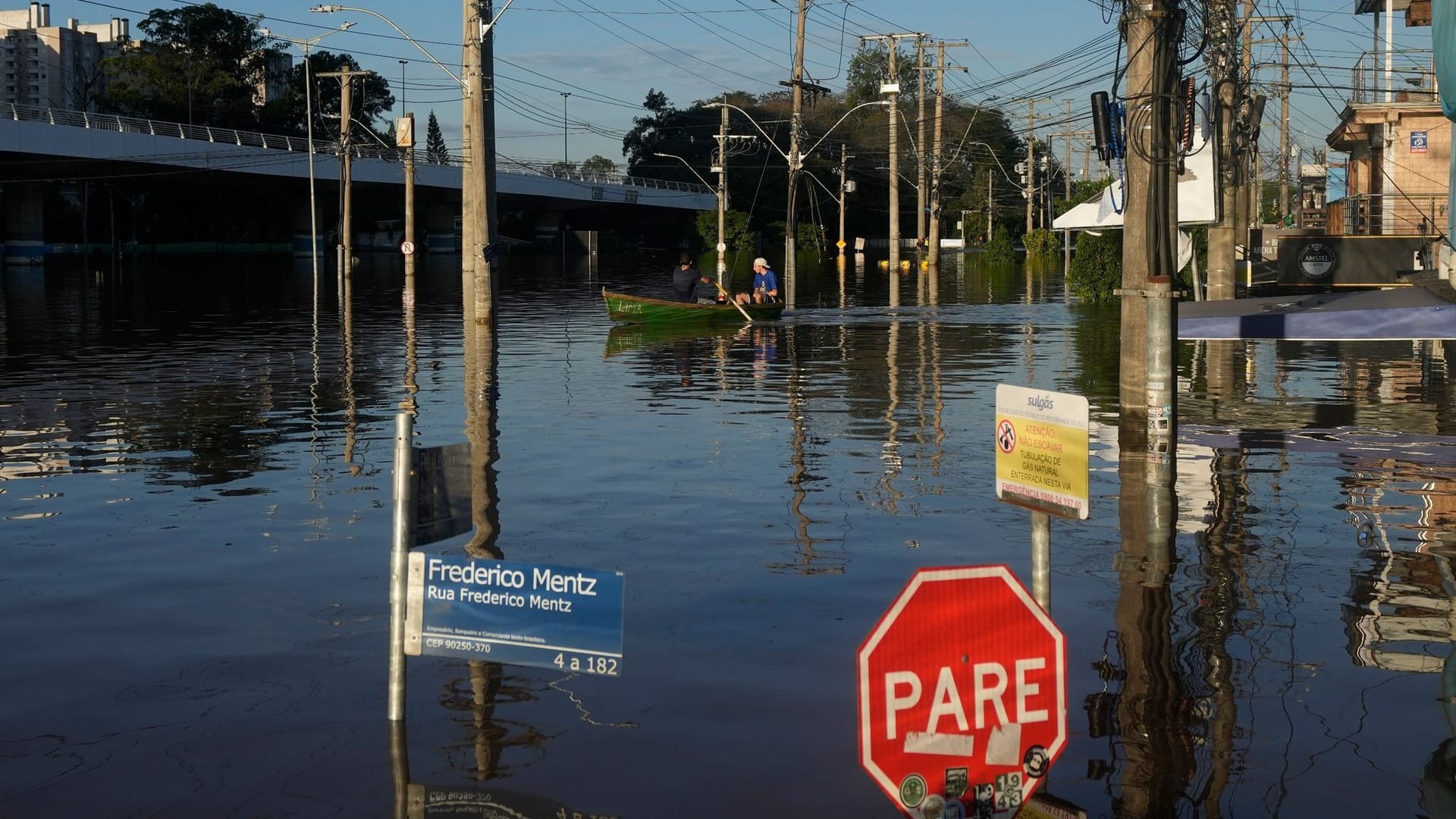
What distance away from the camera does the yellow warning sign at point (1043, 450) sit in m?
6.25

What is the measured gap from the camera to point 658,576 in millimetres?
10523

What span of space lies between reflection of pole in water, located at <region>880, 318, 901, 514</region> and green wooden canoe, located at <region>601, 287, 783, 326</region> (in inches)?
231

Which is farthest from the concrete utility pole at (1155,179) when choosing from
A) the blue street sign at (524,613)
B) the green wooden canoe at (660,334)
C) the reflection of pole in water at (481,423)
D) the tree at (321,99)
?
the tree at (321,99)

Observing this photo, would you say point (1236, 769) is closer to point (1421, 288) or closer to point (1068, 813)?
point (1068, 813)

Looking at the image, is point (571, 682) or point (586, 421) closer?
point (571, 682)

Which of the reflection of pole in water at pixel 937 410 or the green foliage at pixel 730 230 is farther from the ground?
the green foliage at pixel 730 230

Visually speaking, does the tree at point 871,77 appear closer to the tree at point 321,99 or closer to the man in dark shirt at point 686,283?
the tree at point 321,99

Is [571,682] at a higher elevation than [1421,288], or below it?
below

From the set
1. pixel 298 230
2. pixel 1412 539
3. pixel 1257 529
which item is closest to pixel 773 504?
pixel 1257 529

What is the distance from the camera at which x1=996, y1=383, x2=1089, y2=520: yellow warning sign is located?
20.5 feet

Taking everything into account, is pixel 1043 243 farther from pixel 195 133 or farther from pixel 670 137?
pixel 670 137

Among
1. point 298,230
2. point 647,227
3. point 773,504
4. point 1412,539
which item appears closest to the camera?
point 1412,539

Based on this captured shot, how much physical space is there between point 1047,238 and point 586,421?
258ft

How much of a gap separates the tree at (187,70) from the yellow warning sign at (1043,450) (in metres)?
119
